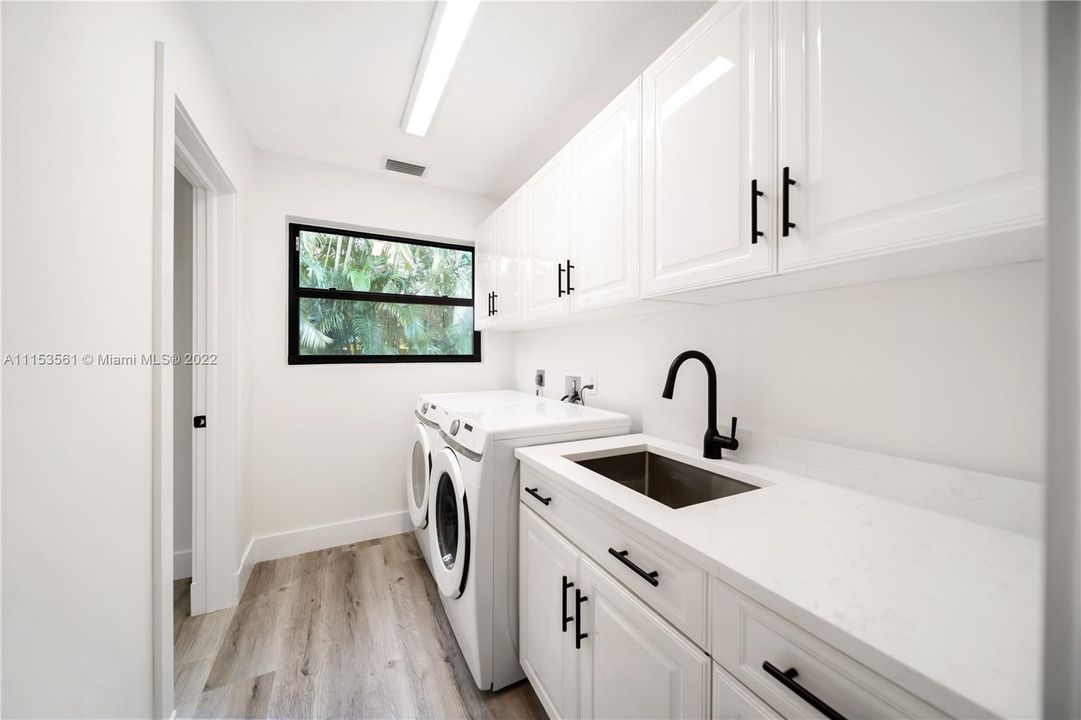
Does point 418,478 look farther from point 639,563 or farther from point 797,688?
point 797,688

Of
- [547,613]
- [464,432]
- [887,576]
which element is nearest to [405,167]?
[464,432]

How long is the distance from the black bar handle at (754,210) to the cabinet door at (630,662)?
3.00 feet

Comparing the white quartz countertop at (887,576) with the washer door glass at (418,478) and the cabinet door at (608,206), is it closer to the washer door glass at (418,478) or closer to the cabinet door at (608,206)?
the cabinet door at (608,206)

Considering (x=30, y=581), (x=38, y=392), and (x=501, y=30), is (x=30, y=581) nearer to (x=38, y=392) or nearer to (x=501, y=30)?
(x=38, y=392)

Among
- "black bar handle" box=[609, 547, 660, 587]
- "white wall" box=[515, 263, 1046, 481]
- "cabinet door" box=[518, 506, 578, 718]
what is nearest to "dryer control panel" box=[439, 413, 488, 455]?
"cabinet door" box=[518, 506, 578, 718]

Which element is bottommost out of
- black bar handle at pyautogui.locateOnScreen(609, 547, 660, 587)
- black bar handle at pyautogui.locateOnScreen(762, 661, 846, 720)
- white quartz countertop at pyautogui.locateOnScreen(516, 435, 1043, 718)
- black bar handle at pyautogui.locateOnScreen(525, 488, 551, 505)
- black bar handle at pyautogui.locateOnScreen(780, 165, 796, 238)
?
black bar handle at pyautogui.locateOnScreen(762, 661, 846, 720)

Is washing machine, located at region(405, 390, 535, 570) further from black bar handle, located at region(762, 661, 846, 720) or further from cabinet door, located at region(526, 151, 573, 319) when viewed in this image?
black bar handle, located at region(762, 661, 846, 720)

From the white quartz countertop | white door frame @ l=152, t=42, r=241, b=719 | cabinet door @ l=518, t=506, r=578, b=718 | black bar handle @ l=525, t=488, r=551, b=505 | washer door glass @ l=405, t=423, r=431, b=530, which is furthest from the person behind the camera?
washer door glass @ l=405, t=423, r=431, b=530

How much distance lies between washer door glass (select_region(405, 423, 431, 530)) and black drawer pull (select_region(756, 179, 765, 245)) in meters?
1.76

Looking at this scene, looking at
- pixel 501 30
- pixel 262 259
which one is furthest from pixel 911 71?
pixel 262 259

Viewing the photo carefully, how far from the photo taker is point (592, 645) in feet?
3.70

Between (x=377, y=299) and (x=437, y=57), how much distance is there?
1.61m

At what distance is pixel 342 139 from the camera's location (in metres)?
2.35

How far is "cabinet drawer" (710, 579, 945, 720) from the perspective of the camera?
55cm
